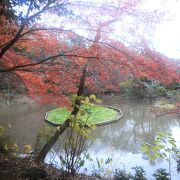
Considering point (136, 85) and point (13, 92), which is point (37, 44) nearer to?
point (136, 85)

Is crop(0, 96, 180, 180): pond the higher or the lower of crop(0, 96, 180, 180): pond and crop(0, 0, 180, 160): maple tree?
the lower

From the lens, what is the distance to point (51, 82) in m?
6.30

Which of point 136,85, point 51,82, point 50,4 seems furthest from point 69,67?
point 136,85

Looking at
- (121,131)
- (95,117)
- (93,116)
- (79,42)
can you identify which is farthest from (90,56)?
(93,116)

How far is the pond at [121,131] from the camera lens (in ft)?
25.6

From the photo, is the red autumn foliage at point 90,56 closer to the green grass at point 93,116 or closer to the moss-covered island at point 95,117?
the moss-covered island at point 95,117

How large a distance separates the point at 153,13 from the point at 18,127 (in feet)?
32.2

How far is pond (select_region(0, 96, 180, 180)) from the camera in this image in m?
7.81

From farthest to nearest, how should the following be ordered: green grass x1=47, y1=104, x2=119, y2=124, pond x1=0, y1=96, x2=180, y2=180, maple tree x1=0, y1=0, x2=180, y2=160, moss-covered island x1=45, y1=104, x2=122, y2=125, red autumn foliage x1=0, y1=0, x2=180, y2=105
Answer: green grass x1=47, y1=104, x2=119, y2=124, moss-covered island x1=45, y1=104, x2=122, y2=125, pond x1=0, y1=96, x2=180, y2=180, red autumn foliage x1=0, y1=0, x2=180, y2=105, maple tree x1=0, y1=0, x2=180, y2=160

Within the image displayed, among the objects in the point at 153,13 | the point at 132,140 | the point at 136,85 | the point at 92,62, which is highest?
the point at 153,13

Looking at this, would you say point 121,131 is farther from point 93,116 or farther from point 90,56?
point 90,56

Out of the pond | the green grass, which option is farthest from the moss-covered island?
the pond

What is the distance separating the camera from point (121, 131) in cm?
1147

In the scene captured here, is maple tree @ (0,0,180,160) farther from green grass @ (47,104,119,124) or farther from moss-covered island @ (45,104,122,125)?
green grass @ (47,104,119,124)
